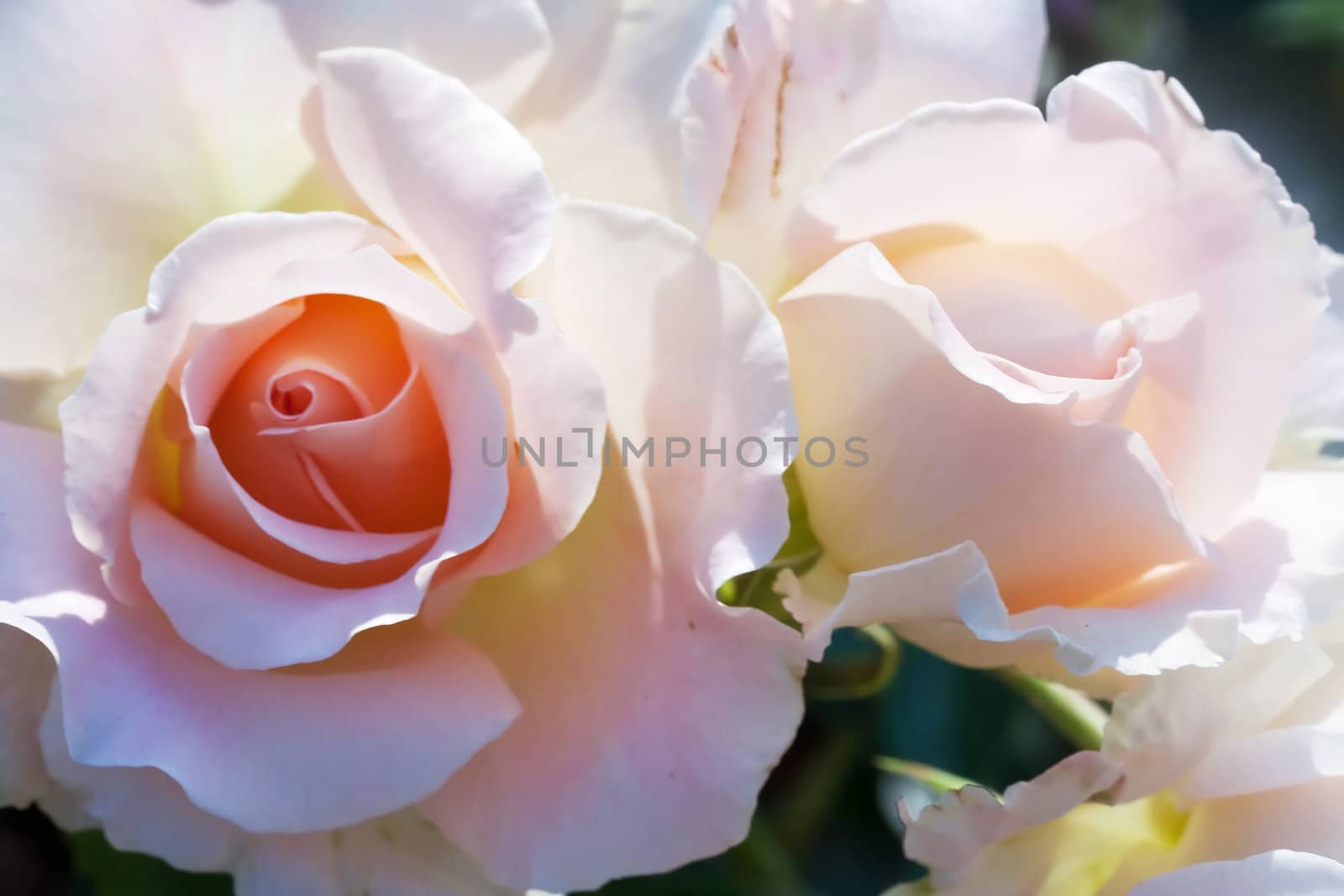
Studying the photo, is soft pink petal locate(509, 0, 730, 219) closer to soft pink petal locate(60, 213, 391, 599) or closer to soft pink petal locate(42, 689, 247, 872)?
soft pink petal locate(60, 213, 391, 599)

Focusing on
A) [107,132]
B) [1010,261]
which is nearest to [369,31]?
[107,132]

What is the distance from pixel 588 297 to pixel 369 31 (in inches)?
5.2

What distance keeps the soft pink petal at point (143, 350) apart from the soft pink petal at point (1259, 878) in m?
0.39

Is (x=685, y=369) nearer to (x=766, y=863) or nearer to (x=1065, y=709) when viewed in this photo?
(x=1065, y=709)

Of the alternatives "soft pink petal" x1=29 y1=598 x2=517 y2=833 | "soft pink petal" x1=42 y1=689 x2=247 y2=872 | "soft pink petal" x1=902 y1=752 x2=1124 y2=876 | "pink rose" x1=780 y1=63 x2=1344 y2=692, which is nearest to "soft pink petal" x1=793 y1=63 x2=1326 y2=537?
"pink rose" x1=780 y1=63 x2=1344 y2=692

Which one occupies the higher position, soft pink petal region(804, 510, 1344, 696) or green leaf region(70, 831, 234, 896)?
soft pink petal region(804, 510, 1344, 696)

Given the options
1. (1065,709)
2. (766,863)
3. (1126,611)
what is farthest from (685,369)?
(766,863)

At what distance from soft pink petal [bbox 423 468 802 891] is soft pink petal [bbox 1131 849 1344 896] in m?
0.16

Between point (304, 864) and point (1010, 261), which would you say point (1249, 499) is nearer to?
point (1010, 261)

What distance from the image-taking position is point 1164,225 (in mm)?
476

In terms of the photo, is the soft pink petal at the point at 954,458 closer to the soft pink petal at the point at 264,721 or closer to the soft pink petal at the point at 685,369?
the soft pink petal at the point at 685,369

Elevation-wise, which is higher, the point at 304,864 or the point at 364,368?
the point at 364,368

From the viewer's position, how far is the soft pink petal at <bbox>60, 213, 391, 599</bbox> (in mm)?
428

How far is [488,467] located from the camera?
0.43m
